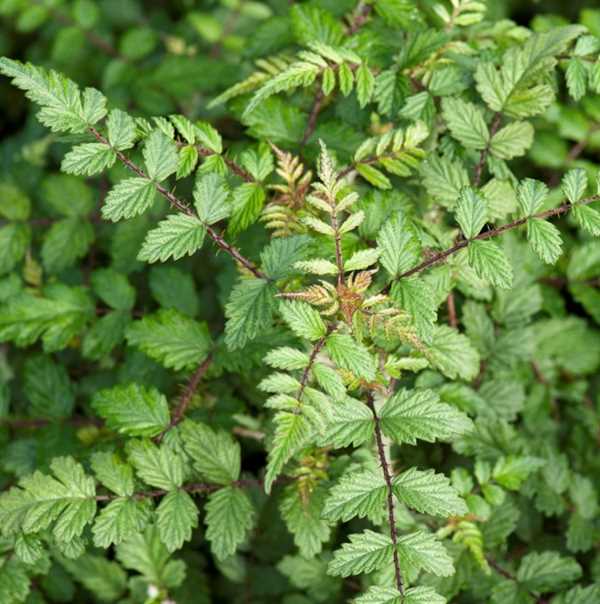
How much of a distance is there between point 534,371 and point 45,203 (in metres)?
1.71

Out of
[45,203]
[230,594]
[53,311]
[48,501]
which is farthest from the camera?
[45,203]

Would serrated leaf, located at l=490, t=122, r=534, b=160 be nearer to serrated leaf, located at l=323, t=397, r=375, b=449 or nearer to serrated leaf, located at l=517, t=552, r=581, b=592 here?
serrated leaf, located at l=323, t=397, r=375, b=449

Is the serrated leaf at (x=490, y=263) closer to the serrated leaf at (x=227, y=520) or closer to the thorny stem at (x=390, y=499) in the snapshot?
the thorny stem at (x=390, y=499)

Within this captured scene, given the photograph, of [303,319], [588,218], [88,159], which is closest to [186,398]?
[303,319]

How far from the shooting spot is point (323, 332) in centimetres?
144

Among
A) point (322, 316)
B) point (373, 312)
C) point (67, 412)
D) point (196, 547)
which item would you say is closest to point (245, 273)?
point (322, 316)

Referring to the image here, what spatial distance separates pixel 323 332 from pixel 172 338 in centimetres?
59

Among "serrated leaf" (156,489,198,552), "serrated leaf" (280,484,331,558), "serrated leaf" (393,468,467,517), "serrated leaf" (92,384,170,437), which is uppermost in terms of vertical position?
"serrated leaf" (393,468,467,517)

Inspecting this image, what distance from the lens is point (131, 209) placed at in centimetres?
148

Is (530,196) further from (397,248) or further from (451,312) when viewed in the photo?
(451,312)

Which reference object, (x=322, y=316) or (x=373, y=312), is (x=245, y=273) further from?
(x=373, y=312)

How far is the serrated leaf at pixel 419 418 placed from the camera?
1.49 m

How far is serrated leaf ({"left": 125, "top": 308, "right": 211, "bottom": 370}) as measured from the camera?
1.88 m

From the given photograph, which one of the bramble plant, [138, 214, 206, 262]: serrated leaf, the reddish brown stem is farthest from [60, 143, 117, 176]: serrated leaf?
the reddish brown stem
